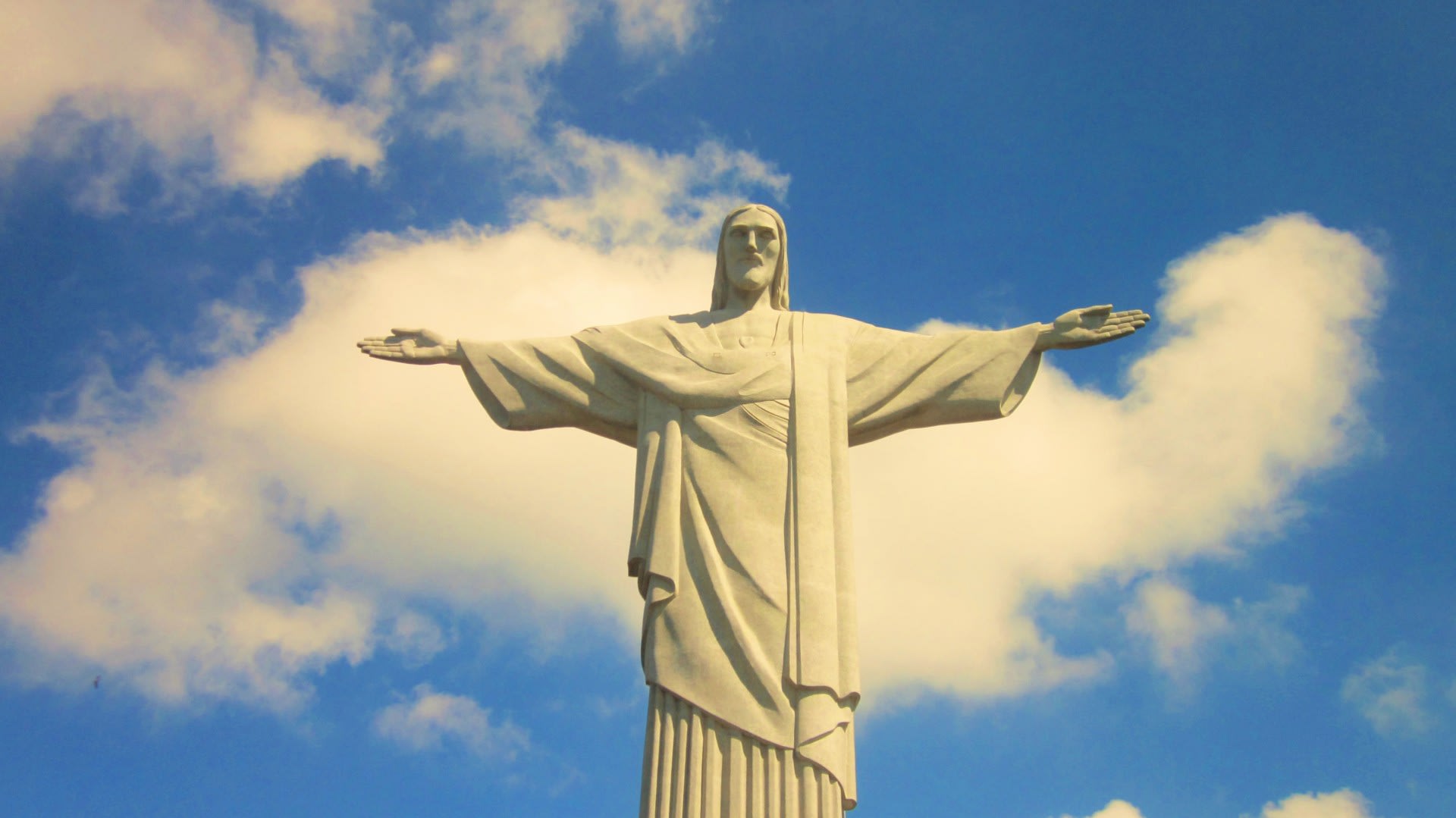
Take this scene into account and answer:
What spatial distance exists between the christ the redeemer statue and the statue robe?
0.05 ft

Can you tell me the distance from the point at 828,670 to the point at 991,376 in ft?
11.5

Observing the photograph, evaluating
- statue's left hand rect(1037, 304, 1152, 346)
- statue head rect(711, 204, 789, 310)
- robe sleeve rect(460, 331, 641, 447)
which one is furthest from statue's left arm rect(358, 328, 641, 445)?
statue's left hand rect(1037, 304, 1152, 346)

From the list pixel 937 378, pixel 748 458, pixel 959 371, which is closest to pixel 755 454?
pixel 748 458

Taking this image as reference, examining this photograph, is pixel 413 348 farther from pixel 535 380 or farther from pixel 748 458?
pixel 748 458

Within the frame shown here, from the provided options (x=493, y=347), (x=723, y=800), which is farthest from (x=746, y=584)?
(x=493, y=347)

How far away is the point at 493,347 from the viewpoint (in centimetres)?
1328

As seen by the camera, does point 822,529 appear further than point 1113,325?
No

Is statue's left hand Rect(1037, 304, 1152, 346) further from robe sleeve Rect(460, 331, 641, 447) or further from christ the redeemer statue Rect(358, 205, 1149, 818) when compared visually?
robe sleeve Rect(460, 331, 641, 447)

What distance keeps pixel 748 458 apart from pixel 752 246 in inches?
97.5

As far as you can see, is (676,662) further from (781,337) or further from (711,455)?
(781,337)

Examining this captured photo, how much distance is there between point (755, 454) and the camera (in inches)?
477

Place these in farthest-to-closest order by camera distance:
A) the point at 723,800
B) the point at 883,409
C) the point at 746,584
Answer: the point at 883,409 < the point at 746,584 < the point at 723,800

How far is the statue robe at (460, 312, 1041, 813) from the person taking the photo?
11156 millimetres

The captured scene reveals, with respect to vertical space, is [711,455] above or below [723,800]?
above
